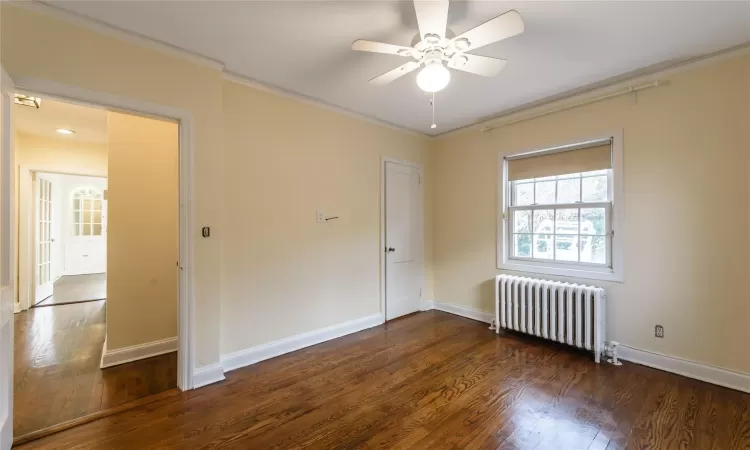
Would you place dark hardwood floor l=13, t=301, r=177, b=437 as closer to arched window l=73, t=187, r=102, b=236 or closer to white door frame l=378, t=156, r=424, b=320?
white door frame l=378, t=156, r=424, b=320

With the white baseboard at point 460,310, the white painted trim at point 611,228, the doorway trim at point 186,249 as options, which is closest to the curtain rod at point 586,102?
the white painted trim at point 611,228

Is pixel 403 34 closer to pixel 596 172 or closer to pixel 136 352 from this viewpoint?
pixel 596 172

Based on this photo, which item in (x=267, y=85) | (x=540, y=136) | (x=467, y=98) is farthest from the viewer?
(x=540, y=136)

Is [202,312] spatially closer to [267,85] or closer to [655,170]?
[267,85]

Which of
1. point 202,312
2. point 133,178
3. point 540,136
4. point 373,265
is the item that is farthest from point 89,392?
Result: point 540,136

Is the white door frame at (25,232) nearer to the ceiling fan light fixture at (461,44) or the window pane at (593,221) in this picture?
the ceiling fan light fixture at (461,44)

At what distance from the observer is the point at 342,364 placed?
2.81m

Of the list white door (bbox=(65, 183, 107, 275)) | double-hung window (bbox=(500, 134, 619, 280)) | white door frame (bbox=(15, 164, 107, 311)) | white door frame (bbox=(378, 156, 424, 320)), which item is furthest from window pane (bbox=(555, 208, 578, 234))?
white door (bbox=(65, 183, 107, 275))

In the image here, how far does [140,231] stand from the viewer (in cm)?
304

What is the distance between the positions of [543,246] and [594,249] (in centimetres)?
49

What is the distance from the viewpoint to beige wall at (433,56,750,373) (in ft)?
7.69

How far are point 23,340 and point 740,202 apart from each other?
21.8 ft

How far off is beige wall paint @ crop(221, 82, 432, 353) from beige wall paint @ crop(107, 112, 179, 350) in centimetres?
85

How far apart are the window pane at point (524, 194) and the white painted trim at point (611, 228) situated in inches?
4.4
